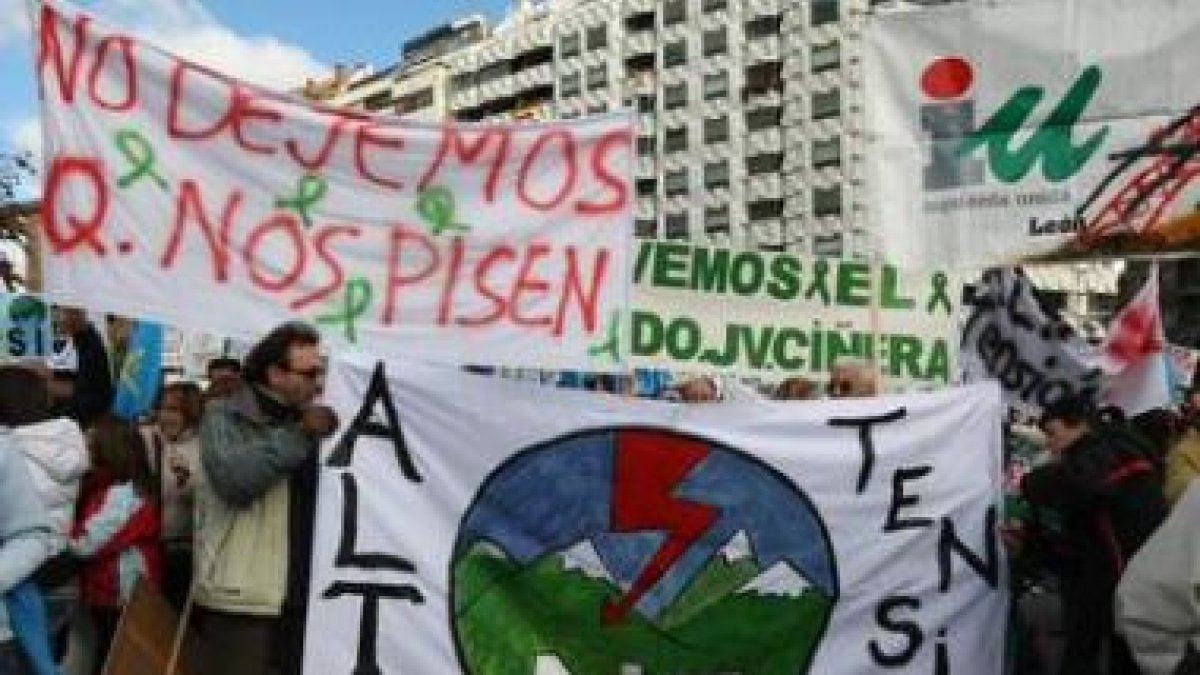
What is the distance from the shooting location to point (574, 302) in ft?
20.8

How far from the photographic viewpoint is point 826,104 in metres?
83.4

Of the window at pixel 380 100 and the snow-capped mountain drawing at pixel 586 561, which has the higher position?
the window at pixel 380 100

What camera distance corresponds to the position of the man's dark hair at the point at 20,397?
571 centimetres

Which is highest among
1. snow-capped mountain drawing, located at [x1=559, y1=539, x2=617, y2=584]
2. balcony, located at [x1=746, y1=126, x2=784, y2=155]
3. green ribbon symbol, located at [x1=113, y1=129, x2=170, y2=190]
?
balcony, located at [x1=746, y1=126, x2=784, y2=155]

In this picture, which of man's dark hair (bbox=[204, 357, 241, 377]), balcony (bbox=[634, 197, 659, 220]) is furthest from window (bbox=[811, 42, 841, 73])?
man's dark hair (bbox=[204, 357, 241, 377])

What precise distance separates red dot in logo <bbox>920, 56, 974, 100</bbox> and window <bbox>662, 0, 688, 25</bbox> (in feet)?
275

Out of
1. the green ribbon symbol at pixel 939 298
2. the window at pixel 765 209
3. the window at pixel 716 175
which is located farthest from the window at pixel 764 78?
the green ribbon symbol at pixel 939 298

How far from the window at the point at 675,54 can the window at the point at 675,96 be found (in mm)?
1113

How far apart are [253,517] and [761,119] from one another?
83087 millimetres

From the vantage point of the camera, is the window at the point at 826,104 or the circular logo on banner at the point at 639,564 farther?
the window at the point at 826,104

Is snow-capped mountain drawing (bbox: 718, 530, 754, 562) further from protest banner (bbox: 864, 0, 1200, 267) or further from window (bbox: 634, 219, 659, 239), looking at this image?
window (bbox: 634, 219, 659, 239)

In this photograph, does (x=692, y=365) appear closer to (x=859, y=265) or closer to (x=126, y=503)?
(x=859, y=265)

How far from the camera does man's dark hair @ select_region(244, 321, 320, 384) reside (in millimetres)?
5625

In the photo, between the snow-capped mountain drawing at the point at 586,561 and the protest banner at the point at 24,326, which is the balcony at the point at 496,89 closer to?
the protest banner at the point at 24,326
